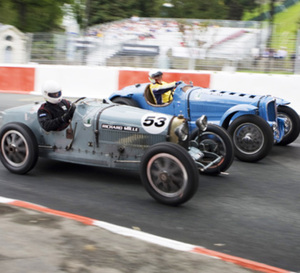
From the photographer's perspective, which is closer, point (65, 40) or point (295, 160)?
point (295, 160)

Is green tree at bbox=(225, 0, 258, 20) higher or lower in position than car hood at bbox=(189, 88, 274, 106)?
higher

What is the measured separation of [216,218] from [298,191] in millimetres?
1620

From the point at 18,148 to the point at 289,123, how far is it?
16.3ft

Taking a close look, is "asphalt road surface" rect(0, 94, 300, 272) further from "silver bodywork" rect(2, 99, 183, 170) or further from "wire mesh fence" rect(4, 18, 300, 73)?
"wire mesh fence" rect(4, 18, 300, 73)

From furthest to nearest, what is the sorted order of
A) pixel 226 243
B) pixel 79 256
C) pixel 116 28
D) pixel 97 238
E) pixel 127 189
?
1. pixel 116 28
2. pixel 127 189
3. pixel 226 243
4. pixel 97 238
5. pixel 79 256

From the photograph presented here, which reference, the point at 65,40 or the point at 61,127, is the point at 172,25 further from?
the point at 61,127

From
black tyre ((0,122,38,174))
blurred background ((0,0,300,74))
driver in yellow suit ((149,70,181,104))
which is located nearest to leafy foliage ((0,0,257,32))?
blurred background ((0,0,300,74))

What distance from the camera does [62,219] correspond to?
13.8 ft

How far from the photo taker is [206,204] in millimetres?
5176

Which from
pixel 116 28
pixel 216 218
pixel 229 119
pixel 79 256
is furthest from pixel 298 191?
pixel 116 28

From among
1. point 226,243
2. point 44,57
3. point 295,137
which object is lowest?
point 226,243

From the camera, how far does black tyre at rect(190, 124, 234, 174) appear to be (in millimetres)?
6148

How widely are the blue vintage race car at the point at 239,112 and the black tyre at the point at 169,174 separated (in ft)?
8.74

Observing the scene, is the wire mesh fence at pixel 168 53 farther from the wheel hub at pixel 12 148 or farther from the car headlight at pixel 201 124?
the wheel hub at pixel 12 148
